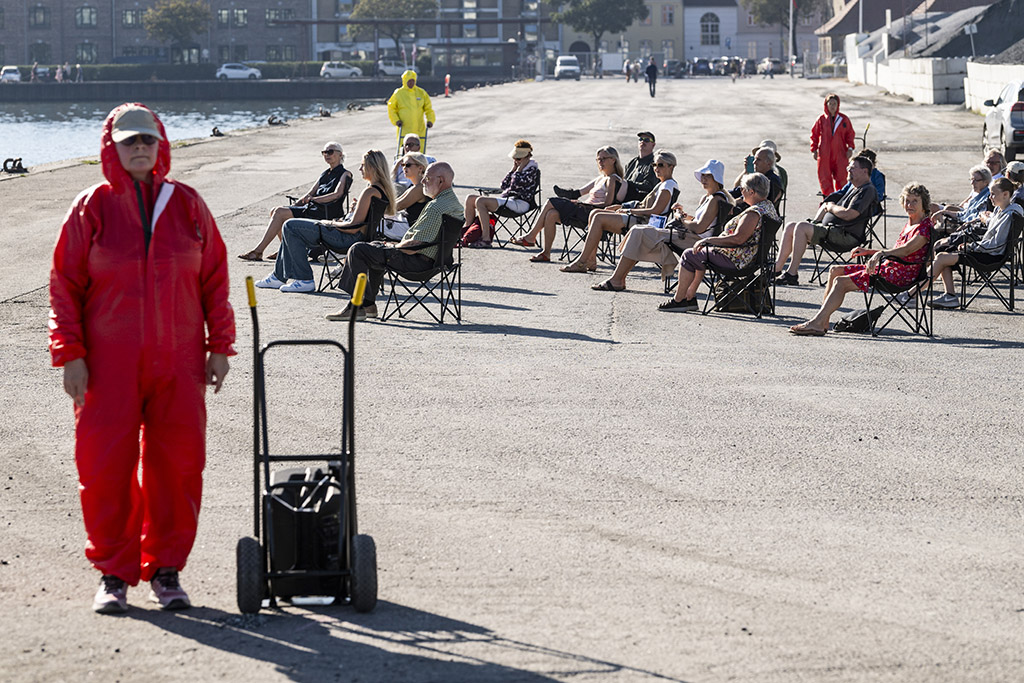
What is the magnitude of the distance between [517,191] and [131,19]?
11221cm

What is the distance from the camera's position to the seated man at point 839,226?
13.2m

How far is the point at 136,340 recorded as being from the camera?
484 cm

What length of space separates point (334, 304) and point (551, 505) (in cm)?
595

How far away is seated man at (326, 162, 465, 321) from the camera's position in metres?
11.3

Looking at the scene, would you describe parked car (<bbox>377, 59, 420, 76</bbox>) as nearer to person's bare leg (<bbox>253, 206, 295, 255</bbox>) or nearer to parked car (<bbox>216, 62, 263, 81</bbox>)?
parked car (<bbox>216, 62, 263, 81</bbox>)

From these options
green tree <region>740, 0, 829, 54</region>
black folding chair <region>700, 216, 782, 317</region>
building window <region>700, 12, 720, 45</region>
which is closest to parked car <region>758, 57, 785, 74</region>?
green tree <region>740, 0, 829, 54</region>

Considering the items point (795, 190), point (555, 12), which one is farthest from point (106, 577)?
point (555, 12)

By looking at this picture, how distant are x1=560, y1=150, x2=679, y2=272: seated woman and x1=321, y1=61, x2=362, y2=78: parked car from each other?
303ft

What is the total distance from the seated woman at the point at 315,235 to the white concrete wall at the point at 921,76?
1582 inches

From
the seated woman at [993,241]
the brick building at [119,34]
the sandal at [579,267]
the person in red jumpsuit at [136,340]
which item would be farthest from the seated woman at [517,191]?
the brick building at [119,34]

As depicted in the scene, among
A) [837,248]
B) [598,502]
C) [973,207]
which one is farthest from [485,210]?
[598,502]

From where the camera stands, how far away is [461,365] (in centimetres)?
970

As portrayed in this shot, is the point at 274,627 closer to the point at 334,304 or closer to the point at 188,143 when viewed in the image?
the point at 334,304

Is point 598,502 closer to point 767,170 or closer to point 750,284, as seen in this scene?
point 750,284
